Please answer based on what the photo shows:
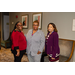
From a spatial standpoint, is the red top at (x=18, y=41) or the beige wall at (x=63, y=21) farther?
the beige wall at (x=63, y=21)

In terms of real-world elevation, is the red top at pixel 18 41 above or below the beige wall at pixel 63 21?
below

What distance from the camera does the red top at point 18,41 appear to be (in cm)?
178

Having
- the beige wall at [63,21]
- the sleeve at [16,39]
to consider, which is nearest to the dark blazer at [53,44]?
the sleeve at [16,39]

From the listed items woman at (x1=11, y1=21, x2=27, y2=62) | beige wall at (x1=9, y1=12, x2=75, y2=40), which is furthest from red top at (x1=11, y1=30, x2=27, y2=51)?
beige wall at (x1=9, y1=12, x2=75, y2=40)

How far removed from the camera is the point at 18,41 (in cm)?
186

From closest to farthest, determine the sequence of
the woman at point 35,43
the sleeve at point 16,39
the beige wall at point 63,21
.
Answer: the sleeve at point 16,39 < the woman at point 35,43 < the beige wall at point 63,21

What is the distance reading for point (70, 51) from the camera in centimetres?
256

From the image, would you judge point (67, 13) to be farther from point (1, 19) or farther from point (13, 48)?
point (1, 19)

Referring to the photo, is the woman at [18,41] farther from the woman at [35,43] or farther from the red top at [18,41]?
the woman at [35,43]

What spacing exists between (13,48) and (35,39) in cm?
52

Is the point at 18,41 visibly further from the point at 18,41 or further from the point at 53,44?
the point at 53,44

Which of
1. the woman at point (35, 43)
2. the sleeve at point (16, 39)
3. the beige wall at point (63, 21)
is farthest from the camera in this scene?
the beige wall at point (63, 21)

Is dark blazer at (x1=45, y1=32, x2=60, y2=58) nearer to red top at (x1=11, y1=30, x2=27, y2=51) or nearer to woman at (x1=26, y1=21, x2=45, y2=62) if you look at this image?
woman at (x1=26, y1=21, x2=45, y2=62)

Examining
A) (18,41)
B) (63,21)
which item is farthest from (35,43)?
(63,21)
